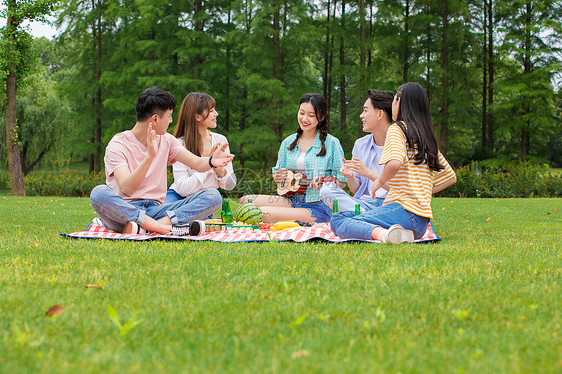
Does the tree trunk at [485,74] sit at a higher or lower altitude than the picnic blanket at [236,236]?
higher

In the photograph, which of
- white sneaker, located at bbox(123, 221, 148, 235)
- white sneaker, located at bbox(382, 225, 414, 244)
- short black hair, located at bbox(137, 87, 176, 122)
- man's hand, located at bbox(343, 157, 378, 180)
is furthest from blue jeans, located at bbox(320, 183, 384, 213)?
white sneaker, located at bbox(123, 221, 148, 235)

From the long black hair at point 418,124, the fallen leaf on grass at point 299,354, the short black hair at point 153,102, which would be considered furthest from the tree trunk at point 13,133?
the fallen leaf on grass at point 299,354

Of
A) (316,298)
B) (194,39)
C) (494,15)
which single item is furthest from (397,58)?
(316,298)

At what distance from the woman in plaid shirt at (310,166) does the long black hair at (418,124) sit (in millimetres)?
1751

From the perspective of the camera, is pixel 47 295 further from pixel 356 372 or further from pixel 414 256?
pixel 414 256

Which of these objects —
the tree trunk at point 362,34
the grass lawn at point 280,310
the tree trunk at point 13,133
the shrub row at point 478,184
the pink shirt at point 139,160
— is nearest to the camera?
the grass lawn at point 280,310

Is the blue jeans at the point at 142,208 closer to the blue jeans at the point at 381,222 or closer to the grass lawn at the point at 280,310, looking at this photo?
the grass lawn at the point at 280,310

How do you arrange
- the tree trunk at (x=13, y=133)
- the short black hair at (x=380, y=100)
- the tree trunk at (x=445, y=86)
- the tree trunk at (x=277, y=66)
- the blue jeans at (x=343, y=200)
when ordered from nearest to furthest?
1. the short black hair at (x=380, y=100)
2. the blue jeans at (x=343, y=200)
3. the tree trunk at (x=13, y=133)
4. the tree trunk at (x=277, y=66)
5. the tree trunk at (x=445, y=86)

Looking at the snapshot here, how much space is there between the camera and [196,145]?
6.05m

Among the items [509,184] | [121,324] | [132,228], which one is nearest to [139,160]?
[132,228]

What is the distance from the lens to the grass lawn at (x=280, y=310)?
172cm

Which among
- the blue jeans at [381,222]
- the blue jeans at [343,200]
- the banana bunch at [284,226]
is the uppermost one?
the blue jeans at [343,200]

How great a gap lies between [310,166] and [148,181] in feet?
7.05

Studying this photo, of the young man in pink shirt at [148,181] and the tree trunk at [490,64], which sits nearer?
the young man in pink shirt at [148,181]
